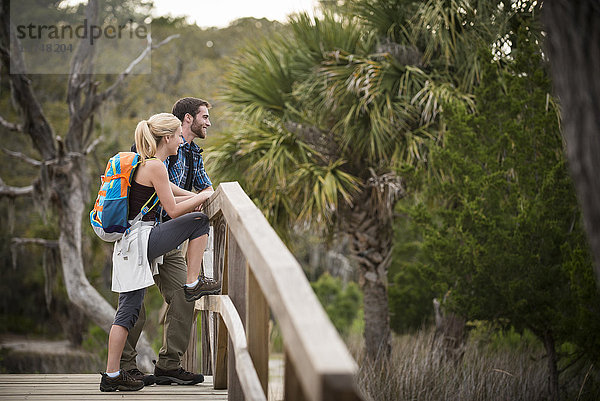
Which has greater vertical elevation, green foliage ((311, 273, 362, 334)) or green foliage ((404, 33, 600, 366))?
green foliage ((404, 33, 600, 366))

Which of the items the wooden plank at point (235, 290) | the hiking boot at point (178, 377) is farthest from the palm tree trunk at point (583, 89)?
the hiking boot at point (178, 377)

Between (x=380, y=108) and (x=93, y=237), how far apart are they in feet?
29.4

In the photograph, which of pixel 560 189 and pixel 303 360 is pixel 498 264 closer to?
pixel 560 189

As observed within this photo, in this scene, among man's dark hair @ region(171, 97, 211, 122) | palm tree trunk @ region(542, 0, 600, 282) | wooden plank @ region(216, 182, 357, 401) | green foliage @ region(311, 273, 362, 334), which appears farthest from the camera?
green foliage @ region(311, 273, 362, 334)

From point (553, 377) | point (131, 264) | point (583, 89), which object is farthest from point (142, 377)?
point (553, 377)

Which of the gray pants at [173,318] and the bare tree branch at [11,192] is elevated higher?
the bare tree branch at [11,192]

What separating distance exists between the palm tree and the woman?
529 cm

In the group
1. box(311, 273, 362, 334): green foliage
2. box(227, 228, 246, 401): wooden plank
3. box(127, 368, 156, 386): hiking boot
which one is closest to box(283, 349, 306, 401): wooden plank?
box(227, 228, 246, 401): wooden plank

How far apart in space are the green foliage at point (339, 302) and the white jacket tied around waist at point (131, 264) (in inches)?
512

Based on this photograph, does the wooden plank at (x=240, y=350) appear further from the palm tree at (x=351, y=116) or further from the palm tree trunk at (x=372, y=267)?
the palm tree trunk at (x=372, y=267)

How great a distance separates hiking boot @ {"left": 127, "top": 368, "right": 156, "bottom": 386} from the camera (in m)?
3.90

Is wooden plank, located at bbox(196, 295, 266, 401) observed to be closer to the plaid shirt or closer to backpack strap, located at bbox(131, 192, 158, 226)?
backpack strap, located at bbox(131, 192, 158, 226)

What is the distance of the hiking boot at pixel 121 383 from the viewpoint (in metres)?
3.65

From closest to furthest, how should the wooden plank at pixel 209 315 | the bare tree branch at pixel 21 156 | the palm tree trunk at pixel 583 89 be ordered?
the palm tree trunk at pixel 583 89
the wooden plank at pixel 209 315
the bare tree branch at pixel 21 156
